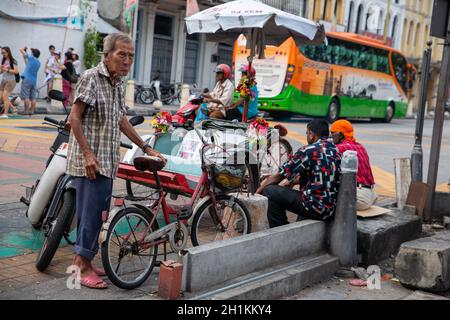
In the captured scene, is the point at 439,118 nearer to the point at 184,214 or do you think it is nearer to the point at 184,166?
the point at 184,166

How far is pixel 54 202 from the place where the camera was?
5.32 m

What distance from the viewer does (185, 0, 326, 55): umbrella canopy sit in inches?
356

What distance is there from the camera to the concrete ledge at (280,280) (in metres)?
4.54

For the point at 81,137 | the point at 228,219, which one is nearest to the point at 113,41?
the point at 81,137

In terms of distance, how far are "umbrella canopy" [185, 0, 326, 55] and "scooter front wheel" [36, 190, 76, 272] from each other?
475 cm

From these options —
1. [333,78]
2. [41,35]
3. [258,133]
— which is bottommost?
[258,133]

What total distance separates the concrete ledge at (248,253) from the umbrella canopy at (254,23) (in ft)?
13.2

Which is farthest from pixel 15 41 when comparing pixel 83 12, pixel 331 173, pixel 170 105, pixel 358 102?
pixel 331 173

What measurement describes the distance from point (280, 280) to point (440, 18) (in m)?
4.56

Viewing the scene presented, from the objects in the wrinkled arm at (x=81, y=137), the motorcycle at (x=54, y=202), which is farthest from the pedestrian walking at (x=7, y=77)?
the wrinkled arm at (x=81, y=137)

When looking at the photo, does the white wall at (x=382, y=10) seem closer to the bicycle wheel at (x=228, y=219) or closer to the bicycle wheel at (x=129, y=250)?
the bicycle wheel at (x=228, y=219)

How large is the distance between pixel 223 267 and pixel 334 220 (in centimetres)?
167

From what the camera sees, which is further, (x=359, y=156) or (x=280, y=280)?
(x=359, y=156)
